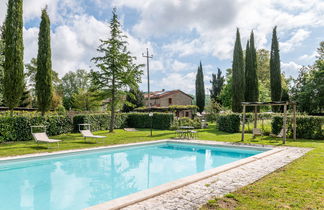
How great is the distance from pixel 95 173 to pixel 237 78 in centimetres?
2262

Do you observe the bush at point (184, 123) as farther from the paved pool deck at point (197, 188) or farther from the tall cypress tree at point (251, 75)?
the paved pool deck at point (197, 188)

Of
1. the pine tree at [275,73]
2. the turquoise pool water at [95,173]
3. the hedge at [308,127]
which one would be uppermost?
the pine tree at [275,73]

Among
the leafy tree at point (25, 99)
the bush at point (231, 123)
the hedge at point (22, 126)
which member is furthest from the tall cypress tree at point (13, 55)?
the leafy tree at point (25, 99)

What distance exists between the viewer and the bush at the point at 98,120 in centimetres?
1762

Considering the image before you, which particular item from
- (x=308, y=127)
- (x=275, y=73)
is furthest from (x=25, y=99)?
(x=308, y=127)

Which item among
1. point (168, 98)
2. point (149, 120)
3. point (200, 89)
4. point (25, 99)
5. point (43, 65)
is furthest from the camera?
point (168, 98)

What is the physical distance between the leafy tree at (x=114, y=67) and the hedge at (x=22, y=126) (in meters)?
4.21

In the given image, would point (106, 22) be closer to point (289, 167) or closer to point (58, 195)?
point (58, 195)

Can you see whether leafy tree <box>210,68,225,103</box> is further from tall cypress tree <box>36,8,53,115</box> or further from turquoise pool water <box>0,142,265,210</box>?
tall cypress tree <box>36,8,53,115</box>

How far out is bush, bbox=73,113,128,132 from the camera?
17.6 meters

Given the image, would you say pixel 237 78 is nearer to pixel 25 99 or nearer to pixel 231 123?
pixel 231 123

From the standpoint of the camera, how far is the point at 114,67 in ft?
59.2

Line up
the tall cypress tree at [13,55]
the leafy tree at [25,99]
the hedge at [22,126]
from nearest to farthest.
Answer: the hedge at [22,126] < the tall cypress tree at [13,55] < the leafy tree at [25,99]

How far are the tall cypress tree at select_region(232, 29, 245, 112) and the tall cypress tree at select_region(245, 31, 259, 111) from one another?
1632mm
